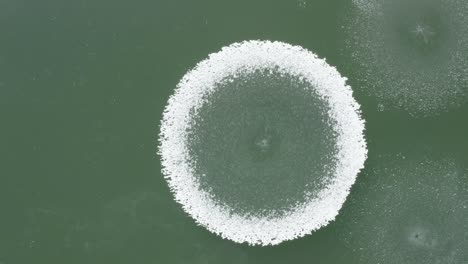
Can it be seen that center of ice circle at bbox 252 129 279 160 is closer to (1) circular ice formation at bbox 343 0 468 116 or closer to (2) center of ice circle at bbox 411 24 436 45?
(1) circular ice formation at bbox 343 0 468 116

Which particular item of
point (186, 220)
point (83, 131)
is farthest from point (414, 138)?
point (83, 131)

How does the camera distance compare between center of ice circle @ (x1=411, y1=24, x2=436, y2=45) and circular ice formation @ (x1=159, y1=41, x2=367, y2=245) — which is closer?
circular ice formation @ (x1=159, y1=41, x2=367, y2=245)

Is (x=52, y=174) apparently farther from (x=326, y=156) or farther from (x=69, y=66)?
(x=326, y=156)

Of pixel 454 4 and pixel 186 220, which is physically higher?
pixel 454 4

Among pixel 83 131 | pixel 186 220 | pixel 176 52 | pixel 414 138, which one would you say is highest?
pixel 176 52

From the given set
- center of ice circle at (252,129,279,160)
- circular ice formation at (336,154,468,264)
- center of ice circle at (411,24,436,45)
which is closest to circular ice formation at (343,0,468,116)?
center of ice circle at (411,24,436,45)

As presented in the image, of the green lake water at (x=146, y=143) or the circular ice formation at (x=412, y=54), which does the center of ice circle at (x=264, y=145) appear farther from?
the circular ice formation at (x=412, y=54)
